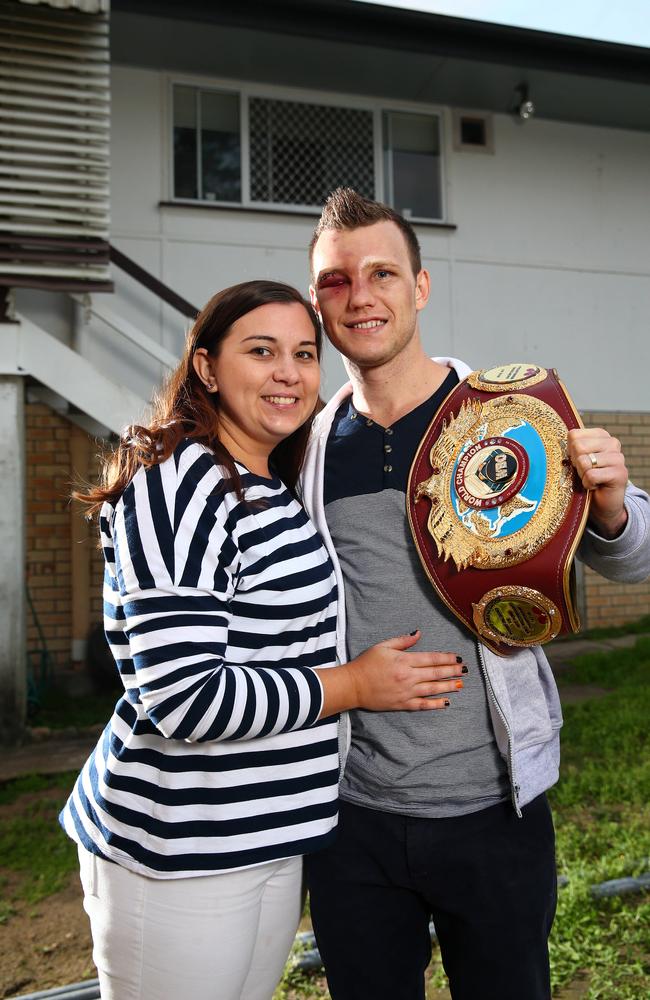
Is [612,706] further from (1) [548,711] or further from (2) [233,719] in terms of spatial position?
(2) [233,719]

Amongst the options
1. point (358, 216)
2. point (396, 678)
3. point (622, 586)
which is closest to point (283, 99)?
point (622, 586)

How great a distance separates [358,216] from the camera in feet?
6.63

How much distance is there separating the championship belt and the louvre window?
6.23 m

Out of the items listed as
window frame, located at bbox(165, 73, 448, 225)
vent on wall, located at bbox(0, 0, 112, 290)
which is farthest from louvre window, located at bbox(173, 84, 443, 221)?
vent on wall, located at bbox(0, 0, 112, 290)

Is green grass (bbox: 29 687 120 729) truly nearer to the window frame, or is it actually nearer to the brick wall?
the brick wall

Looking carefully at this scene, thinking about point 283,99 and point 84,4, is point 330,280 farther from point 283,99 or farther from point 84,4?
point 283,99

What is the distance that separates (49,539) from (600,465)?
6.32m

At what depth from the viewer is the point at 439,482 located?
1763 millimetres

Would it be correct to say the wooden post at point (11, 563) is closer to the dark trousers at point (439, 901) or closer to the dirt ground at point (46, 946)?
the dirt ground at point (46, 946)

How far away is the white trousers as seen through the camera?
1509 millimetres

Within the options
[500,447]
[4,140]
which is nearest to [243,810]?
[500,447]

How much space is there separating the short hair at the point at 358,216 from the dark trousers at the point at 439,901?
4.44ft

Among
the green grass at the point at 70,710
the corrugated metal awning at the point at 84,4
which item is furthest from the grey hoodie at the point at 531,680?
the corrugated metal awning at the point at 84,4

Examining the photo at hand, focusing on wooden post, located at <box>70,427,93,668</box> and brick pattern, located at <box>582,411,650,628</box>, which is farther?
brick pattern, located at <box>582,411,650,628</box>
